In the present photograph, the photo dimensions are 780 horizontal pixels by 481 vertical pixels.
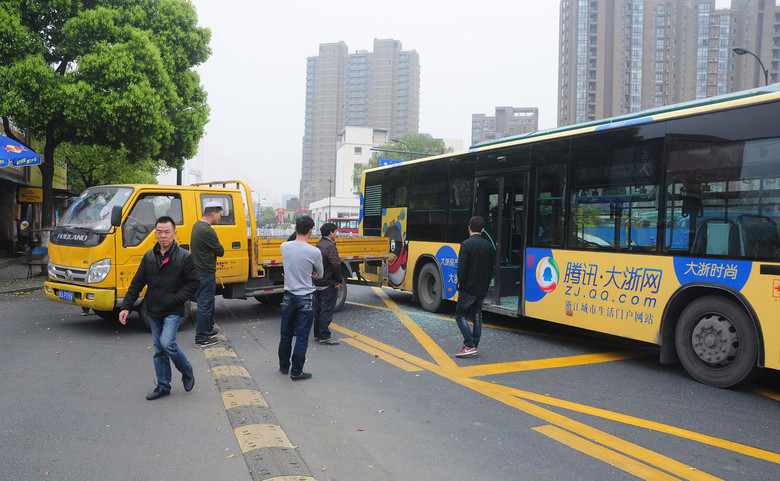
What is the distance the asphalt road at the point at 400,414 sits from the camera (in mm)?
3703

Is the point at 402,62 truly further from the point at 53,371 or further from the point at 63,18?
the point at 53,371

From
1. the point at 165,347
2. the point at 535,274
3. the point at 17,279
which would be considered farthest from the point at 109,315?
the point at 17,279

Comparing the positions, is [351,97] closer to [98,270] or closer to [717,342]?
[98,270]

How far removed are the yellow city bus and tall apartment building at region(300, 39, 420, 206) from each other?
157079 mm

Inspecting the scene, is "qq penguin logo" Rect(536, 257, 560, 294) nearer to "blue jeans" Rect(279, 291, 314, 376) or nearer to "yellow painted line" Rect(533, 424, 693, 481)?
"yellow painted line" Rect(533, 424, 693, 481)

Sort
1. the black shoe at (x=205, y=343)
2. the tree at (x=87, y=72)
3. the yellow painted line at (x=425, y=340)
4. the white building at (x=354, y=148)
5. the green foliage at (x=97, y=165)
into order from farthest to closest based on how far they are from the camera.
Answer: the white building at (x=354, y=148) < the green foliage at (x=97, y=165) < the tree at (x=87, y=72) < the black shoe at (x=205, y=343) < the yellow painted line at (x=425, y=340)

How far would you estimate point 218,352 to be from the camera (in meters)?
7.05

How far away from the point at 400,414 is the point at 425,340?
129 inches

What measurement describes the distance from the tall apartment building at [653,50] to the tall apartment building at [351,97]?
77.0m

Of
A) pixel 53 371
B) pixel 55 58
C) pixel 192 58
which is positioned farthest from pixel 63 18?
pixel 53 371

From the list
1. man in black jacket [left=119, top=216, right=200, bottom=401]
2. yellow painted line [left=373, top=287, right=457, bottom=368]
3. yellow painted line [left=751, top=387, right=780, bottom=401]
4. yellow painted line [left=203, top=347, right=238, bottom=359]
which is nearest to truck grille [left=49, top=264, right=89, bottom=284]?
yellow painted line [left=203, top=347, right=238, bottom=359]

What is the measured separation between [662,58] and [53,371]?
107 metres

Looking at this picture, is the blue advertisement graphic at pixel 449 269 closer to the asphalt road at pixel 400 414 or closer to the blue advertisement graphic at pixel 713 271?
the asphalt road at pixel 400 414

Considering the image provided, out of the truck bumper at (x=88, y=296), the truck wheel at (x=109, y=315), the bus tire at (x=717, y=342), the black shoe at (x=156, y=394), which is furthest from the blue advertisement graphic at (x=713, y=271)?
the truck wheel at (x=109, y=315)
